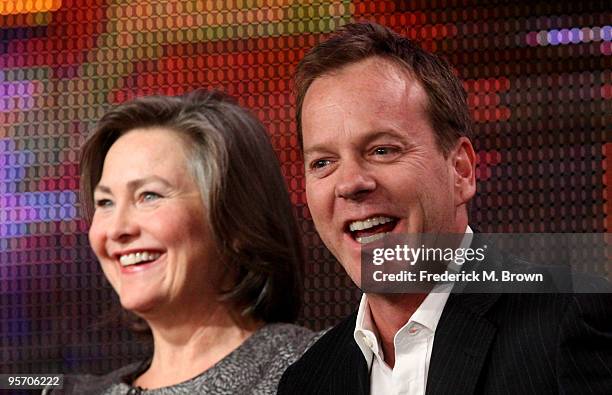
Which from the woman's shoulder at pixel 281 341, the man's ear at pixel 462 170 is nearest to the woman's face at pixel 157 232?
the woman's shoulder at pixel 281 341

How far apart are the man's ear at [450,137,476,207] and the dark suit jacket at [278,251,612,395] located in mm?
171

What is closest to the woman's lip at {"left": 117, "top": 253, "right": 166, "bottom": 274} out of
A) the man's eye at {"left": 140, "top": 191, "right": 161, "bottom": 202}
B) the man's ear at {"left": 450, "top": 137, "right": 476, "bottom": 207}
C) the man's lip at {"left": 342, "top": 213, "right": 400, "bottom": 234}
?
the man's eye at {"left": 140, "top": 191, "right": 161, "bottom": 202}

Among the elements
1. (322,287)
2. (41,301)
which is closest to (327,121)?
(322,287)

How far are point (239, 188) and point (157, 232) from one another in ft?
0.59

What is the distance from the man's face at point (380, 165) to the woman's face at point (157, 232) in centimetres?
41

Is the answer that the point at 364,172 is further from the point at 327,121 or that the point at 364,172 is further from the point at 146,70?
the point at 146,70

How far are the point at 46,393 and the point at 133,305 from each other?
14.2 inches

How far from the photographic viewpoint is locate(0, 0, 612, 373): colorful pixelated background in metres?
1.94

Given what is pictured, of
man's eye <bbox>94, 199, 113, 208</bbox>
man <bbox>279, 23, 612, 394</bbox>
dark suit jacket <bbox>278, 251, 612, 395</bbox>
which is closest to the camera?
dark suit jacket <bbox>278, 251, 612, 395</bbox>

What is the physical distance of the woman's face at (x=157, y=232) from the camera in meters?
1.96

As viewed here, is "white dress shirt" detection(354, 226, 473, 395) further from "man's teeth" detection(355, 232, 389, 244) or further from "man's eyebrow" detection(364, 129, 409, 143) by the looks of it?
"man's eyebrow" detection(364, 129, 409, 143)

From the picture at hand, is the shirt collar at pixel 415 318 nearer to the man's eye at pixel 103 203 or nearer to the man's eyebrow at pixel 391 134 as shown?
the man's eyebrow at pixel 391 134

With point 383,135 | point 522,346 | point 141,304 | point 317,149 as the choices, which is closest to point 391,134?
point 383,135

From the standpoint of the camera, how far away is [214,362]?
1970 mm
